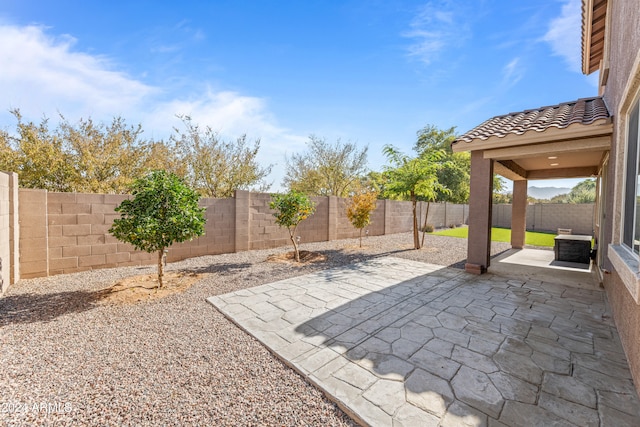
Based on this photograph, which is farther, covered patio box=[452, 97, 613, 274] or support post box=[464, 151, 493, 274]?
support post box=[464, 151, 493, 274]

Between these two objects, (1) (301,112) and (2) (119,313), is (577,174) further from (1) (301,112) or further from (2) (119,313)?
(2) (119,313)

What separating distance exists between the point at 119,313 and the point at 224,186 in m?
9.35

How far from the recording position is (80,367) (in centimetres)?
252

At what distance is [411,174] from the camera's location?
8609mm

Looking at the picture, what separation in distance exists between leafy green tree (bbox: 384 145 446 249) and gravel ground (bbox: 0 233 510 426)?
6.95 m

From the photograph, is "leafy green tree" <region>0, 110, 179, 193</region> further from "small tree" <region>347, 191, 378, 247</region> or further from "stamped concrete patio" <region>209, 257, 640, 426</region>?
"stamped concrete patio" <region>209, 257, 640, 426</region>

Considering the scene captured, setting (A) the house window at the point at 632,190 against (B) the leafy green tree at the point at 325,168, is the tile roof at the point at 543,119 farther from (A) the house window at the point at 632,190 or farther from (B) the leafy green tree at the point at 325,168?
(B) the leafy green tree at the point at 325,168

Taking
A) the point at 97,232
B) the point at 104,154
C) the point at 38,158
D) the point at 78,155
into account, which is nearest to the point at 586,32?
the point at 97,232

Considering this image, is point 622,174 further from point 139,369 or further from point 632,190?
point 139,369

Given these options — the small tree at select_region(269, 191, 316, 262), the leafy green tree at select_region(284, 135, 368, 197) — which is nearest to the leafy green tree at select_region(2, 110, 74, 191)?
the small tree at select_region(269, 191, 316, 262)

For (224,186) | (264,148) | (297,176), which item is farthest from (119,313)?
(297,176)

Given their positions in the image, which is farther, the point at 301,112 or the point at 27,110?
the point at 301,112

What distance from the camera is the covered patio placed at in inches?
188

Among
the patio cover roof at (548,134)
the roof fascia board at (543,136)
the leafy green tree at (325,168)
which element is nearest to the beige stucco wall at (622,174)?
the roof fascia board at (543,136)
